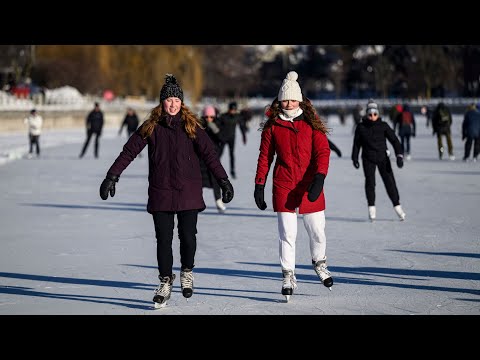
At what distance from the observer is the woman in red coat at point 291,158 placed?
641cm

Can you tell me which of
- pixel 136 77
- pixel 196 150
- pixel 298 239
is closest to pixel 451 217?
pixel 298 239

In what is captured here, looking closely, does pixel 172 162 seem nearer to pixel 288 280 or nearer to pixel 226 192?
pixel 226 192

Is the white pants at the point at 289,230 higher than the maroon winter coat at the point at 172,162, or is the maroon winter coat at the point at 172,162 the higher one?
the maroon winter coat at the point at 172,162

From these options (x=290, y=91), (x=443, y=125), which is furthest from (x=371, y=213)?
(x=443, y=125)

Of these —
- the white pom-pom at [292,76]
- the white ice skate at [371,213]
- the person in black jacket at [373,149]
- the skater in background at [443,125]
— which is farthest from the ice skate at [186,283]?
the skater in background at [443,125]

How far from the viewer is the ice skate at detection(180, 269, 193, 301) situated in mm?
6340

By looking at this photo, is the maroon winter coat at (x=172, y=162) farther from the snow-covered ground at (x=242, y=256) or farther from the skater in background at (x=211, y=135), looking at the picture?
the skater in background at (x=211, y=135)

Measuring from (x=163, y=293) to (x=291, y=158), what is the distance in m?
1.18

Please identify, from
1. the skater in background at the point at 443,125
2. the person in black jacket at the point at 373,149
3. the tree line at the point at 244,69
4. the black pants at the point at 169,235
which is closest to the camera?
the black pants at the point at 169,235

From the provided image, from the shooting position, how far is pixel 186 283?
638cm

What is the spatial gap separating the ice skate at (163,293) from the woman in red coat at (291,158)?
734 millimetres

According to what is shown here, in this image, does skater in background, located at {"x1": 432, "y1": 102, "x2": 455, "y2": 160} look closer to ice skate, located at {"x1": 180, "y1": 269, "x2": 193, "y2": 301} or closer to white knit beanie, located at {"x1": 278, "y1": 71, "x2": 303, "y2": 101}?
white knit beanie, located at {"x1": 278, "y1": 71, "x2": 303, "y2": 101}
